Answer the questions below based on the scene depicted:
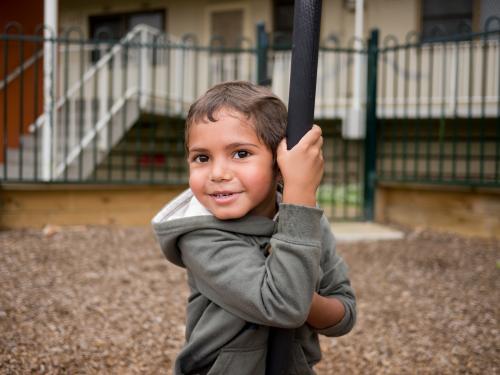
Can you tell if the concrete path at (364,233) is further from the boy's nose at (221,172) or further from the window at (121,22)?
the window at (121,22)

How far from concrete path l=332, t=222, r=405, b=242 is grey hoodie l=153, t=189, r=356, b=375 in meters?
4.15

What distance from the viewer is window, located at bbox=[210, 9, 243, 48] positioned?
34.5 feet

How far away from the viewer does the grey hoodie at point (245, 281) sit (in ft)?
3.54

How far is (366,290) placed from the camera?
3877 mm

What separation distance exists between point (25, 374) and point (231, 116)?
1725 millimetres

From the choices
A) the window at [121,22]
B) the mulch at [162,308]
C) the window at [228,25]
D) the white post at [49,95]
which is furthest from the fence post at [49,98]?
the window at [121,22]

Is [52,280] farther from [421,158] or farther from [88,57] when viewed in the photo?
[88,57]

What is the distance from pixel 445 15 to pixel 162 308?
818 centimetres

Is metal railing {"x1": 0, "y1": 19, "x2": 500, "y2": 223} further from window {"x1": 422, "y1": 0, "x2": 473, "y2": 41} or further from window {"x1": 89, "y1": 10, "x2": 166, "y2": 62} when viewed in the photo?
window {"x1": 89, "y1": 10, "x2": 166, "y2": 62}

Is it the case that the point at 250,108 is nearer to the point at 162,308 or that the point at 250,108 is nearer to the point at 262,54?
the point at 162,308

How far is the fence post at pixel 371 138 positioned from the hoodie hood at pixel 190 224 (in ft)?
17.7

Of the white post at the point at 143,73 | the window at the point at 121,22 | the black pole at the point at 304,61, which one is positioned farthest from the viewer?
the window at the point at 121,22

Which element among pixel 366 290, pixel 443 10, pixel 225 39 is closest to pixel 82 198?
pixel 366 290

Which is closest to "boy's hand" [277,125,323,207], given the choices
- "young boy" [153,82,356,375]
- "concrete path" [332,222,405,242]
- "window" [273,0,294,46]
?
"young boy" [153,82,356,375]
